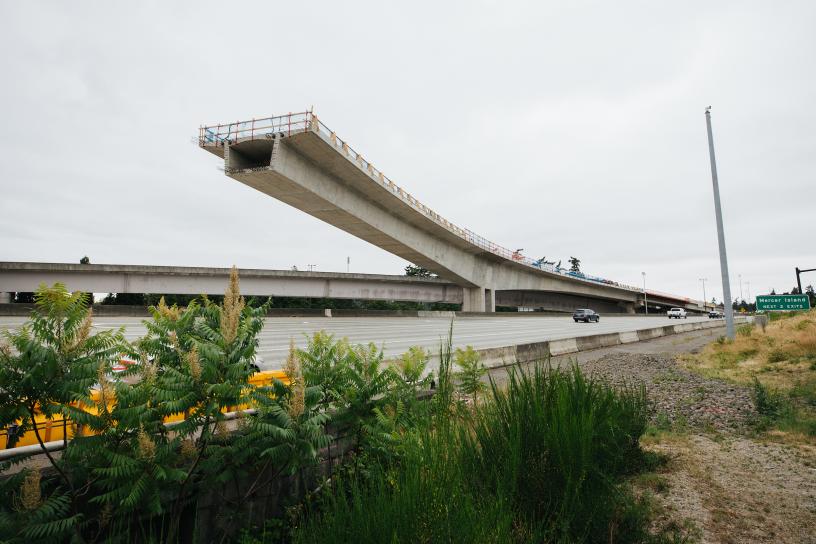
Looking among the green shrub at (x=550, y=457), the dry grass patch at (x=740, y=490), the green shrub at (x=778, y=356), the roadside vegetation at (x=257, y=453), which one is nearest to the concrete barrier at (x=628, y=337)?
the green shrub at (x=778, y=356)

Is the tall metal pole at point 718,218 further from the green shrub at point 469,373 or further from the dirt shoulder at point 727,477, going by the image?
→ the green shrub at point 469,373

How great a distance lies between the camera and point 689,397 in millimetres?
9141

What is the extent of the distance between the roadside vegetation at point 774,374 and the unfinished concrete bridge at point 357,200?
75.2 feet

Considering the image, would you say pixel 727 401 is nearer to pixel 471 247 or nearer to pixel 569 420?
pixel 569 420

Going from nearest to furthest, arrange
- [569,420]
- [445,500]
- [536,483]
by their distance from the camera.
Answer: [445,500] → [536,483] → [569,420]

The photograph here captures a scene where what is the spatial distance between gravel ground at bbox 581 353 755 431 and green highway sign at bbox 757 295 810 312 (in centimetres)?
1797

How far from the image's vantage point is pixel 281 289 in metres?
49.3

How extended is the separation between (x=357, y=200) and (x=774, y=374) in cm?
2775

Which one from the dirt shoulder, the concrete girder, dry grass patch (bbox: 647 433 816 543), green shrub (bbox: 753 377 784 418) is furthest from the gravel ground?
the concrete girder

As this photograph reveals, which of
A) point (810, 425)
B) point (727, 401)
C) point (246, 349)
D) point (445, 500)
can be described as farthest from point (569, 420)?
point (727, 401)

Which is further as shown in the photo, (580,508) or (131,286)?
(131,286)

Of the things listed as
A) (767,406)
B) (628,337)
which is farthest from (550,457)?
(628,337)

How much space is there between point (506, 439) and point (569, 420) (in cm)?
66

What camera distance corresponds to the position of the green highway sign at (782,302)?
25312mm
